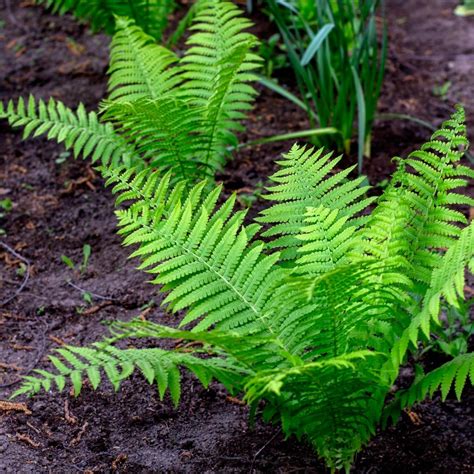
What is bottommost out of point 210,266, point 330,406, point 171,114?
point 330,406

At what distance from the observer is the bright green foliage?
369 cm

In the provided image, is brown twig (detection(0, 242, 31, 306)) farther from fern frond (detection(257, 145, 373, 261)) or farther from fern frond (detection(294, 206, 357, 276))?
fern frond (detection(294, 206, 357, 276))

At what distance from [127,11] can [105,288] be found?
147 cm

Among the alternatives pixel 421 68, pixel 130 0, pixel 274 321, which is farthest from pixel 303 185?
pixel 421 68

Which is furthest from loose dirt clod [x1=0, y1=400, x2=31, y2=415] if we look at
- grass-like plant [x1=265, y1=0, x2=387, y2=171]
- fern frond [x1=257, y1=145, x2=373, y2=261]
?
grass-like plant [x1=265, y1=0, x2=387, y2=171]

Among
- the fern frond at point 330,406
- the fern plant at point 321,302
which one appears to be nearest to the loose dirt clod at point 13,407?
the fern plant at point 321,302

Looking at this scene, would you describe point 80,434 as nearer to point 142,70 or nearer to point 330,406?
point 330,406

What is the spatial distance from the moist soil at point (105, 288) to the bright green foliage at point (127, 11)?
0.38 m

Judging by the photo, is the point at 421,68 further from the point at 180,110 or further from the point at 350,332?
the point at 350,332

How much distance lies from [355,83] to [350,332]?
5.12 ft

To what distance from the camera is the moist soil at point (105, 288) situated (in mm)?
2268

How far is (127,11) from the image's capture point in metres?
3.72

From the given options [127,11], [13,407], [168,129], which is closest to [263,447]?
[13,407]

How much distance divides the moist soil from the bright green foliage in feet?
1.24
